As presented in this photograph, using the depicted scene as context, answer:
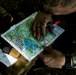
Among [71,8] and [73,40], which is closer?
[71,8]

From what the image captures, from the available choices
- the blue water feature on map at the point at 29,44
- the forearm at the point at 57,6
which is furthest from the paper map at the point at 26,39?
the forearm at the point at 57,6

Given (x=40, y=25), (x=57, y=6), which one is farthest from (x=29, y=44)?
(x=57, y=6)

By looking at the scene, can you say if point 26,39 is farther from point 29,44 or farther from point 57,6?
point 57,6

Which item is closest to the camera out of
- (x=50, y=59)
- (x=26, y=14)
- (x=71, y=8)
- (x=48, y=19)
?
(x=71, y=8)

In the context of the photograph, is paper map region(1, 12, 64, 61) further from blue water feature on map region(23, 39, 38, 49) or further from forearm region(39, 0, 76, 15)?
forearm region(39, 0, 76, 15)

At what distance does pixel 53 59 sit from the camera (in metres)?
1.85

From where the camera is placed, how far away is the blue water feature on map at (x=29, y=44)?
1877mm

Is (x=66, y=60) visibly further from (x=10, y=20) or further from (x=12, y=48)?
(x=10, y=20)

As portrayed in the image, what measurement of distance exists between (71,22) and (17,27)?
46 cm

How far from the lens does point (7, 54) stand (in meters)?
1.86

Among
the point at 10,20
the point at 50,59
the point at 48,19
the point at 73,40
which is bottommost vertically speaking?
the point at 73,40

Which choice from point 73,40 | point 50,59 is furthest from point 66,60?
point 73,40

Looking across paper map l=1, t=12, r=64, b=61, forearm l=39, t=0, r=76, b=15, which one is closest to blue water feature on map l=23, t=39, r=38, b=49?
paper map l=1, t=12, r=64, b=61

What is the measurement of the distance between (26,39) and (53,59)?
25 centimetres
